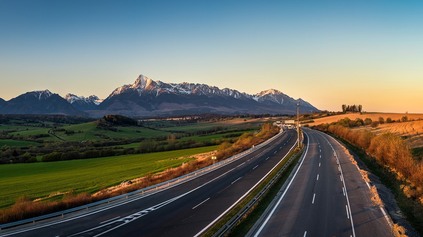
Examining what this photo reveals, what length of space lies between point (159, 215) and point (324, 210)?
12219 mm

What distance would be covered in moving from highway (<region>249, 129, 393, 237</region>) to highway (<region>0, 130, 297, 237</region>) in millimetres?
4118

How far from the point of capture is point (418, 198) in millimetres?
30953

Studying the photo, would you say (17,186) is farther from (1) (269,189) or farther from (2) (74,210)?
(1) (269,189)

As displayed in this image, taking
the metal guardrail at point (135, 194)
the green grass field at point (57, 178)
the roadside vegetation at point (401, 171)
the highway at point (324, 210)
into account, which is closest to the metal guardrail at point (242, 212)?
the highway at point (324, 210)

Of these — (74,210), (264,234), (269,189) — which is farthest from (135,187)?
(264,234)

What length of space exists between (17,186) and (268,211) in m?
40.9

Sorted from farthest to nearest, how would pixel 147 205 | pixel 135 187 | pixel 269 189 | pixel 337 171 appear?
pixel 337 171
pixel 135 187
pixel 269 189
pixel 147 205

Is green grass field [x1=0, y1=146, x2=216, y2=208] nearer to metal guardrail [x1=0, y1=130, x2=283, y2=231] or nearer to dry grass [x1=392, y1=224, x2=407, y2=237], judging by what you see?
metal guardrail [x1=0, y1=130, x2=283, y2=231]

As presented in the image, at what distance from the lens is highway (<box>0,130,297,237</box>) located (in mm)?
22516

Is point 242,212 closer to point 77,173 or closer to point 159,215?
point 159,215

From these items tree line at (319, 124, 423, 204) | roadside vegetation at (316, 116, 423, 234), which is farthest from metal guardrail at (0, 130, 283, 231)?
tree line at (319, 124, 423, 204)

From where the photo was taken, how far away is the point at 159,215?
26391 millimetres

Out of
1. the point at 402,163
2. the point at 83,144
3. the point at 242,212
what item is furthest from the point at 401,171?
the point at 83,144

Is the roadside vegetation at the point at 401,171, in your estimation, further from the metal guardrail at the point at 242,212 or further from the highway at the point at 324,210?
the metal guardrail at the point at 242,212
